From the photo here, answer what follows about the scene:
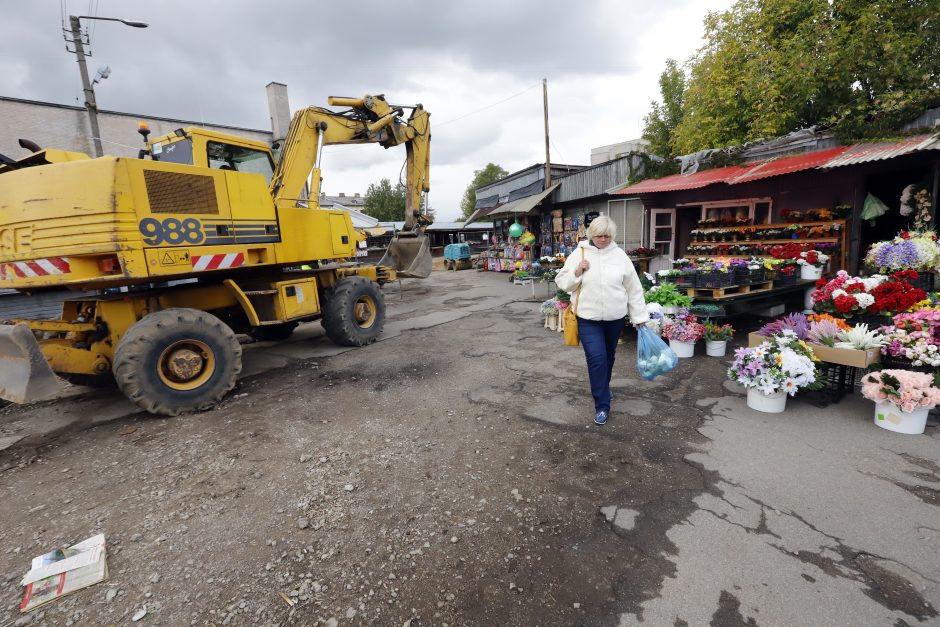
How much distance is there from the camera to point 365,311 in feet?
24.8

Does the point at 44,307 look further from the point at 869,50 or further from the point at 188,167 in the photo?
the point at 869,50

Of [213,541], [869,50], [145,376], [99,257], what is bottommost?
[213,541]

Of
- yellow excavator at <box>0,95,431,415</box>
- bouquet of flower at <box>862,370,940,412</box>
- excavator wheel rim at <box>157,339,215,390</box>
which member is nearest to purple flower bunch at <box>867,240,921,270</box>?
bouquet of flower at <box>862,370,940,412</box>

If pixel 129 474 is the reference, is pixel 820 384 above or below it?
above

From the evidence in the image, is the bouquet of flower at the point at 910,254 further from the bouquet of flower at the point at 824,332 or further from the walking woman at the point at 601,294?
the walking woman at the point at 601,294

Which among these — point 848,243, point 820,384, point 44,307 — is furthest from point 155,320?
point 848,243

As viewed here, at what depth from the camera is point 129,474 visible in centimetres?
Answer: 353

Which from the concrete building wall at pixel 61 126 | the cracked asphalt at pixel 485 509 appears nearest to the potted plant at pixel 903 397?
the cracked asphalt at pixel 485 509

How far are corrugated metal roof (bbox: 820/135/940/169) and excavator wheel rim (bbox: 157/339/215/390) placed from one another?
10.5m

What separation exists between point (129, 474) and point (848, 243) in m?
12.2

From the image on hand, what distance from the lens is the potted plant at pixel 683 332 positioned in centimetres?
577

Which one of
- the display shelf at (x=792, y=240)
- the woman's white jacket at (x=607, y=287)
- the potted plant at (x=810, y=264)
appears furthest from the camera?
the display shelf at (x=792, y=240)

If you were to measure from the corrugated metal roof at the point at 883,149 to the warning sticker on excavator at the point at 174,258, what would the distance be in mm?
10428

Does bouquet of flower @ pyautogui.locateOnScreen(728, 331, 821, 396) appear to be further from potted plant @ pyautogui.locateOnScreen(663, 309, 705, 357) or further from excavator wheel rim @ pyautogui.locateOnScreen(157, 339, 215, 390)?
excavator wheel rim @ pyautogui.locateOnScreen(157, 339, 215, 390)
